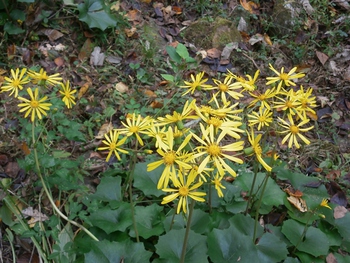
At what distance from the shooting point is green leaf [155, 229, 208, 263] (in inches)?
78.1

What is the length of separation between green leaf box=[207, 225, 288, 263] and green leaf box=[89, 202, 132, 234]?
0.50 m

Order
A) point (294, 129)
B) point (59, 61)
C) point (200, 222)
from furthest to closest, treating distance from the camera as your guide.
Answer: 1. point (59, 61)
2. point (200, 222)
3. point (294, 129)

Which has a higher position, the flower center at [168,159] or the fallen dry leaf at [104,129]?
the flower center at [168,159]

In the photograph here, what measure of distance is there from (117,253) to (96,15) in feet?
8.23

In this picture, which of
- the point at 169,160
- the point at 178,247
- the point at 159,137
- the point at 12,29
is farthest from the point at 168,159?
the point at 12,29

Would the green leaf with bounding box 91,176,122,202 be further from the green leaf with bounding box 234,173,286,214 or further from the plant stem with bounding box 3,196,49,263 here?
the green leaf with bounding box 234,173,286,214

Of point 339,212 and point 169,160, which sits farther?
point 339,212

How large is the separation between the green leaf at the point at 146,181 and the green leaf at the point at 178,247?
40cm

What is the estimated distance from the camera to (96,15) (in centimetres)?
369

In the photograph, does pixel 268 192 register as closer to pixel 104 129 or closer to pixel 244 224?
pixel 244 224

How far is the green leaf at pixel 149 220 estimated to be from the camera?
7.18ft

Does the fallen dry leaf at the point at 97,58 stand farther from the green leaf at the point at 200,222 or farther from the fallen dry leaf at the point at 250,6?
the green leaf at the point at 200,222

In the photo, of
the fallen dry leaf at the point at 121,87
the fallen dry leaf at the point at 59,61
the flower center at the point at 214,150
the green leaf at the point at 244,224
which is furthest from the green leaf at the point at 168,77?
the flower center at the point at 214,150

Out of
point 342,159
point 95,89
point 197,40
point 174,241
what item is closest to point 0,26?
point 95,89
